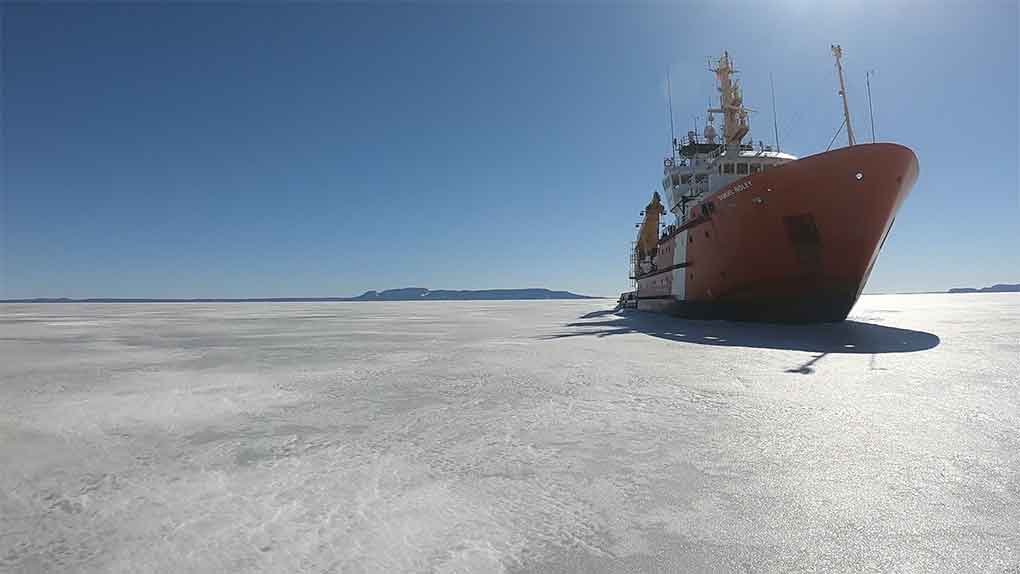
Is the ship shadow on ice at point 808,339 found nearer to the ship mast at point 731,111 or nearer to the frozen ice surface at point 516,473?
the frozen ice surface at point 516,473

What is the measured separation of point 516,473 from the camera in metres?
3.45

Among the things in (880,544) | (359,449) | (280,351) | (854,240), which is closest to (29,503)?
(359,449)

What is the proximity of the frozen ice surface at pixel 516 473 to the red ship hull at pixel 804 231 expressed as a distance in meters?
8.82

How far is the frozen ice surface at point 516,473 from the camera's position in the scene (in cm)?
237

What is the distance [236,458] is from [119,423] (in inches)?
83.0

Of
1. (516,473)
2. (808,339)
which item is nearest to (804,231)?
(808,339)

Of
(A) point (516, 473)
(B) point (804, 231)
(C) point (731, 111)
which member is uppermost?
(C) point (731, 111)

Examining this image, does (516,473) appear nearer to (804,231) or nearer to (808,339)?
(808,339)

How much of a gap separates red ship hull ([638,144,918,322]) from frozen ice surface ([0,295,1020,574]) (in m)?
8.82

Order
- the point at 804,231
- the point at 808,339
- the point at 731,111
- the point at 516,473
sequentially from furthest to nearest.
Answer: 1. the point at 731,111
2. the point at 804,231
3. the point at 808,339
4. the point at 516,473

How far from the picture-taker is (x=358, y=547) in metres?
2.43

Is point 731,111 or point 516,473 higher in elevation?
point 731,111

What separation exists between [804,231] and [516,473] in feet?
50.6

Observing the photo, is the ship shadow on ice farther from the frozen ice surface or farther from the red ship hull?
the frozen ice surface
